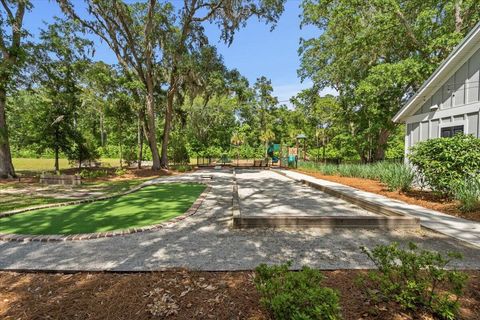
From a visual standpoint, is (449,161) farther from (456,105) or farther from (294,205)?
(294,205)

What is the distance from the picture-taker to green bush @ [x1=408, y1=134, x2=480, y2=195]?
250 inches

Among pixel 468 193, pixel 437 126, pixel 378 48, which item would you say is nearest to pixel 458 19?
pixel 378 48

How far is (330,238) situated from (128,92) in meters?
17.2

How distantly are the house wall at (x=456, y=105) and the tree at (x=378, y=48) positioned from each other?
12.4 feet

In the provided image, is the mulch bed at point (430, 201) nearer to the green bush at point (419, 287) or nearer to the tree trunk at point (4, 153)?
the green bush at point (419, 287)

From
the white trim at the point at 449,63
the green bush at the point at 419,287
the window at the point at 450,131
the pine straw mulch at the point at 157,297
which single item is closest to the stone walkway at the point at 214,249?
the pine straw mulch at the point at 157,297

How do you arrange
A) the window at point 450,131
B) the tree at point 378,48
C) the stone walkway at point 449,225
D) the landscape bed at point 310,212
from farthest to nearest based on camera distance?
the tree at point 378,48, the window at point 450,131, the landscape bed at point 310,212, the stone walkway at point 449,225

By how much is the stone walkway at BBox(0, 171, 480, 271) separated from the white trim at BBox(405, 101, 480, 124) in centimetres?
646

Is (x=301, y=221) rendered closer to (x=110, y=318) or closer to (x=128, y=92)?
(x=110, y=318)

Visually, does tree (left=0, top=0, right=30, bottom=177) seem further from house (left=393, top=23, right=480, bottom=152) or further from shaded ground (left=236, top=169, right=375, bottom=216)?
house (left=393, top=23, right=480, bottom=152)

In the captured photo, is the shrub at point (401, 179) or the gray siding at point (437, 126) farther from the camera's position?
the shrub at point (401, 179)

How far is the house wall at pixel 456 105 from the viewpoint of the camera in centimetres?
820

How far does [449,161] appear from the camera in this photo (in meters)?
6.57

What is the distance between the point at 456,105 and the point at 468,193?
4771 mm
